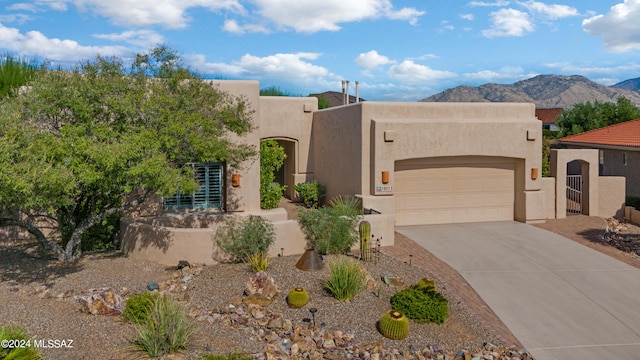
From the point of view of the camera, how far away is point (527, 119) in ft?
65.3

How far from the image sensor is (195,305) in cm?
1072

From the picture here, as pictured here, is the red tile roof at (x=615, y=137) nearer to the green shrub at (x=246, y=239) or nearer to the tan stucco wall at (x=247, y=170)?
the tan stucco wall at (x=247, y=170)

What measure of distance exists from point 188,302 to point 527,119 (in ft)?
47.2

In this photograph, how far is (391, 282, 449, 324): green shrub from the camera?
1031cm

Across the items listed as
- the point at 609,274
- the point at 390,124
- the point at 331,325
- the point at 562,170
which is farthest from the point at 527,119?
the point at 331,325

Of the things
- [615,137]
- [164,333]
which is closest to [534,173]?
[615,137]

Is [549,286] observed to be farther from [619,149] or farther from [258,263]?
[619,149]

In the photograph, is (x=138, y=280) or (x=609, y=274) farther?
(x=609, y=274)

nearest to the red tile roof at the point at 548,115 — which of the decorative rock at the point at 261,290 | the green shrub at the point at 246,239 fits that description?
the green shrub at the point at 246,239

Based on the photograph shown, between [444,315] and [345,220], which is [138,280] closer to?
[345,220]

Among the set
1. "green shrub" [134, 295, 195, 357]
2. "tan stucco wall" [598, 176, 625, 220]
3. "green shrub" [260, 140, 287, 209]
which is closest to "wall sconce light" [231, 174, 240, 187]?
"green shrub" [260, 140, 287, 209]

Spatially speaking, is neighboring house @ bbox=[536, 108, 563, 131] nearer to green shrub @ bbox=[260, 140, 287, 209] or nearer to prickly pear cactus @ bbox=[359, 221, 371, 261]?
green shrub @ bbox=[260, 140, 287, 209]

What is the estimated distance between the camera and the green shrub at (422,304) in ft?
→ 33.8

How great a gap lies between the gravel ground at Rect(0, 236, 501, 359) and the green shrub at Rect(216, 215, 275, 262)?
37 cm
